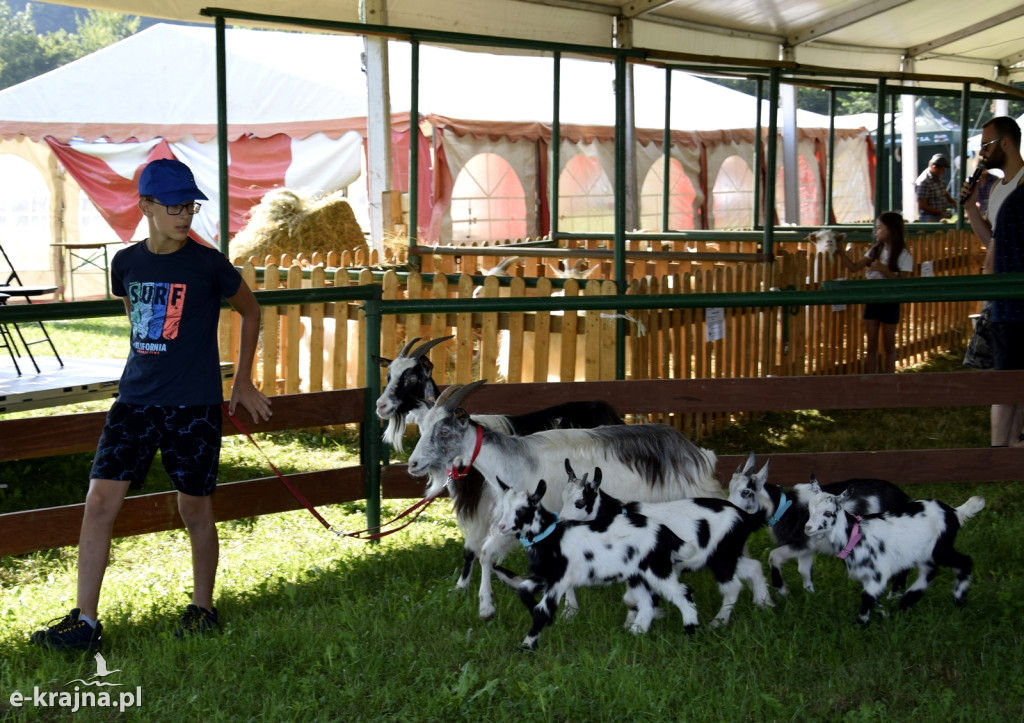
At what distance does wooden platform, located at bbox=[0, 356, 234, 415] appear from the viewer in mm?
6129

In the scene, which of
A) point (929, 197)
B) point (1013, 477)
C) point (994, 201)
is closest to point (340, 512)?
point (1013, 477)

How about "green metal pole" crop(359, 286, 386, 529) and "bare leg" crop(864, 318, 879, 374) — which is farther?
"bare leg" crop(864, 318, 879, 374)

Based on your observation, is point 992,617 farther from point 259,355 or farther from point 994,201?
point 259,355

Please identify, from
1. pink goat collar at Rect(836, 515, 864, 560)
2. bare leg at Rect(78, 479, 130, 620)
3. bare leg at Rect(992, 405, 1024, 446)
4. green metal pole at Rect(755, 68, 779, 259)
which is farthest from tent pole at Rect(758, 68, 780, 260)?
bare leg at Rect(78, 479, 130, 620)

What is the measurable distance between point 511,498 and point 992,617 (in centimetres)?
190

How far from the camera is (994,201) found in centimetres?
596

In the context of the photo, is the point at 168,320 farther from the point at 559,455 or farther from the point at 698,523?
the point at 698,523

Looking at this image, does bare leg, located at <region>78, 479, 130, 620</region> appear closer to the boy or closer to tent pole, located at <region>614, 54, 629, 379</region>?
the boy

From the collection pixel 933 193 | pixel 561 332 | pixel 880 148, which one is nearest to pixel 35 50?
pixel 933 193

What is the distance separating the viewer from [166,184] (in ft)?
11.7

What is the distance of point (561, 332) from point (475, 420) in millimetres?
2578

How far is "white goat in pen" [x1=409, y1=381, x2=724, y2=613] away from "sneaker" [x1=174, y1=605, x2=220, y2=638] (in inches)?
37.0

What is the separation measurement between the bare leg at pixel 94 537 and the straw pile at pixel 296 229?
342 inches

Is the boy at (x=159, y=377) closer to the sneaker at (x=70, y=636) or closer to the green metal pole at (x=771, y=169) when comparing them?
the sneaker at (x=70, y=636)
